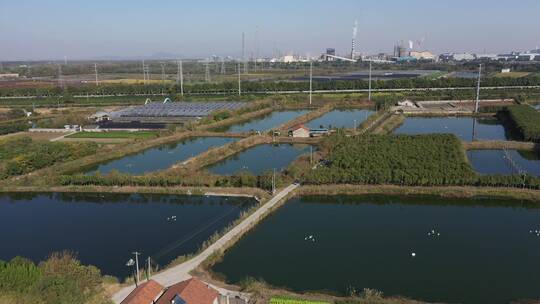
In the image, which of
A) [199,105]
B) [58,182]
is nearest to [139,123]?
[199,105]

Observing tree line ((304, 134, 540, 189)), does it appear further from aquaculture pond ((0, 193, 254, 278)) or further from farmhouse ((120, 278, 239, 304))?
farmhouse ((120, 278, 239, 304))

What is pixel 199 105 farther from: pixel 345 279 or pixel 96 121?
pixel 345 279

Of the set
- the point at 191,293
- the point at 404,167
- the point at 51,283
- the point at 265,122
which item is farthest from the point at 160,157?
the point at 51,283

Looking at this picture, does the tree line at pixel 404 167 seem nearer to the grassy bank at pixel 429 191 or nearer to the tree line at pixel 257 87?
the grassy bank at pixel 429 191

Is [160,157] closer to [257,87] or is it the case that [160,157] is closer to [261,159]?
[261,159]

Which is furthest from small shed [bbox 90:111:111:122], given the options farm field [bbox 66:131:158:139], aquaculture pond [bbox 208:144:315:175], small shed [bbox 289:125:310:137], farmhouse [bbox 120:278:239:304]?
farmhouse [bbox 120:278:239:304]

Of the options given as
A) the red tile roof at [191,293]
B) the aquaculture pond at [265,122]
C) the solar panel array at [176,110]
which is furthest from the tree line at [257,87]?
the red tile roof at [191,293]
